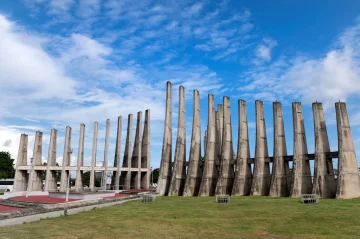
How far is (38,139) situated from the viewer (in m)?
39.8

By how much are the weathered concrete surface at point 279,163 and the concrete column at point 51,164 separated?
1059 inches

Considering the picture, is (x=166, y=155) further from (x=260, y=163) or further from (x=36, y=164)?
(x=36, y=164)

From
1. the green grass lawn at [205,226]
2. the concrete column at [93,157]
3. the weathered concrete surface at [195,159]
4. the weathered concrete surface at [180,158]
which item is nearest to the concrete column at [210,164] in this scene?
the weathered concrete surface at [195,159]

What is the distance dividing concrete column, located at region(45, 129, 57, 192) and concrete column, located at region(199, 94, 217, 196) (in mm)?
20064

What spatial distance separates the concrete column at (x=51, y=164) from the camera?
38000 mm

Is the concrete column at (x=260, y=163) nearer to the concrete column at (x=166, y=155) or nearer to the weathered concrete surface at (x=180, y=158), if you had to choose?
the weathered concrete surface at (x=180, y=158)

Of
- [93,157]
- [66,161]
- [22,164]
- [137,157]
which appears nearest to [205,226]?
[93,157]

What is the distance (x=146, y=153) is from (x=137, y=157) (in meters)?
1.70

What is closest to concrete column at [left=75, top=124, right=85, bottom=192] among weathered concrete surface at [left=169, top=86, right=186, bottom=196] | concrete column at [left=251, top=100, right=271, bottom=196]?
weathered concrete surface at [left=169, top=86, right=186, bottom=196]

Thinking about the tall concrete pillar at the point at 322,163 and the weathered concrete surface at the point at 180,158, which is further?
the weathered concrete surface at the point at 180,158

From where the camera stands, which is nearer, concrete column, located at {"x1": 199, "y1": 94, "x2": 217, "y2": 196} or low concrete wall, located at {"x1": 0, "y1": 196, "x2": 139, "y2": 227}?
low concrete wall, located at {"x1": 0, "y1": 196, "x2": 139, "y2": 227}

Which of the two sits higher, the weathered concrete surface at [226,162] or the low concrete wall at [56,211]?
the weathered concrete surface at [226,162]

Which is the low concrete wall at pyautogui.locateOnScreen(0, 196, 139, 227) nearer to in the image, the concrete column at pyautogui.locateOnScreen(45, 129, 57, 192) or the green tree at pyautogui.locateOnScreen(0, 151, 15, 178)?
the concrete column at pyautogui.locateOnScreen(45, 129, 57, 192)

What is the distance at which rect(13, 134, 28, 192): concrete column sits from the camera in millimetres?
38156
